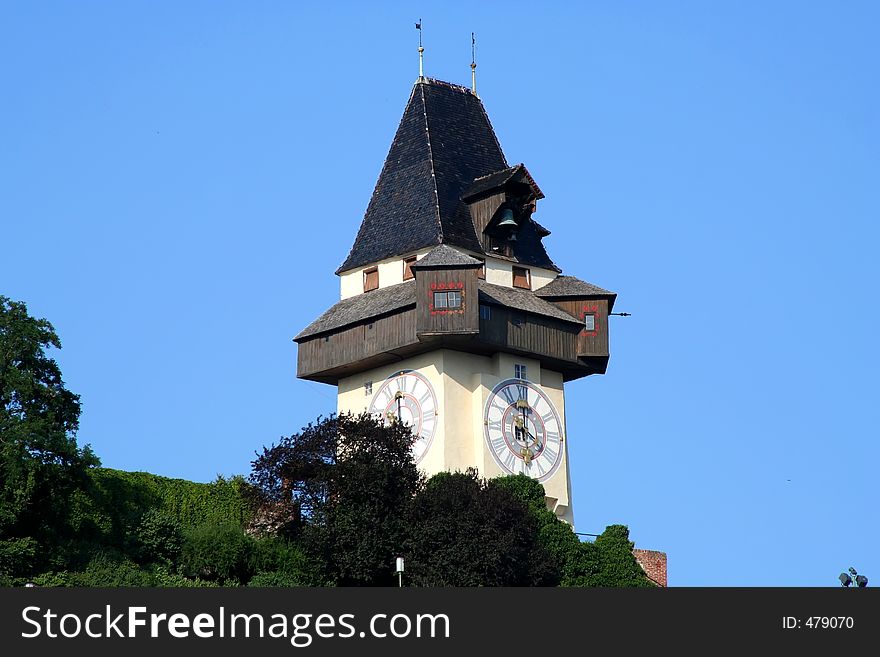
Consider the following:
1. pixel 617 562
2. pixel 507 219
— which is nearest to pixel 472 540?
pixel 617 562

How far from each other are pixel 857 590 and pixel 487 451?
26.3 m

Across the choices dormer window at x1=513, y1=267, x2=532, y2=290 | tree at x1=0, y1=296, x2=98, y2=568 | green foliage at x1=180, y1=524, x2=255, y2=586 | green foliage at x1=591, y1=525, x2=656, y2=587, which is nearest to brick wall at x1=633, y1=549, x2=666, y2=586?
green foliage at x1=591, y1=525, x2=656, y2=587

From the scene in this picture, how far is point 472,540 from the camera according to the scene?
61.1m

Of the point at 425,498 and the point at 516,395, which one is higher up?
Result: the point at 516,395

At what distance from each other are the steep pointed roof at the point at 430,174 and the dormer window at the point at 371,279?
336mm

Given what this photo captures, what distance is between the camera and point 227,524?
64.5 m

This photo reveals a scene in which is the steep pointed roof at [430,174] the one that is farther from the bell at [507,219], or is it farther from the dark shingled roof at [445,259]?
the dark shingled roof at [445,259]

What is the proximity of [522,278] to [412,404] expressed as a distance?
6274 mm

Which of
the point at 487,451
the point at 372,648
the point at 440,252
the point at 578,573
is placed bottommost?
the point at 372,648

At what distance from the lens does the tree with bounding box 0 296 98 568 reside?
2324 inches

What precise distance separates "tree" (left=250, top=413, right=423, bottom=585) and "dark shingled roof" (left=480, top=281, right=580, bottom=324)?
245 inches

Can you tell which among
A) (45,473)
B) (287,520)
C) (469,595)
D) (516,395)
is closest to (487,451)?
(516,395)

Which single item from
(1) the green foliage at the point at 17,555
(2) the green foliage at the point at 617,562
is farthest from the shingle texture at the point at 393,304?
(1) the green foliage at the point at 17,555

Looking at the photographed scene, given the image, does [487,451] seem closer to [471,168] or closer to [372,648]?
[471,168]
